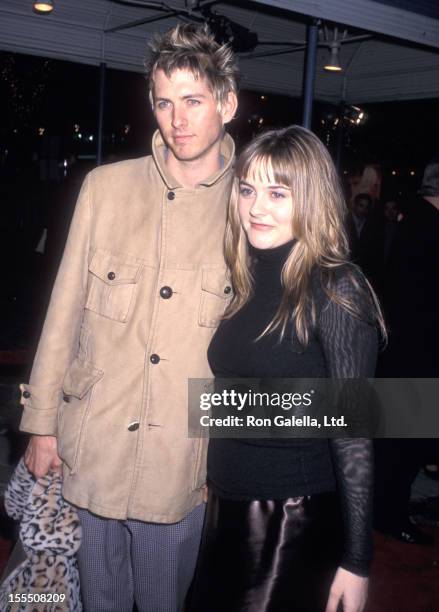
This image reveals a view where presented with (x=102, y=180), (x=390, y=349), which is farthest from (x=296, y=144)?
(x=390, y=349)

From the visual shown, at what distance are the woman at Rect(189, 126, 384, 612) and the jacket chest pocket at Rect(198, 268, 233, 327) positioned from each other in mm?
145

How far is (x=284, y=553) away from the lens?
1.85 meters

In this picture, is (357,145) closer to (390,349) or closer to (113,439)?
(390,349)

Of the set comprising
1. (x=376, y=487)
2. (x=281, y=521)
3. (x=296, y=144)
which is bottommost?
(x=376, y=487)

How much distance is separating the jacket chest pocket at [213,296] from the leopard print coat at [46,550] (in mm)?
797

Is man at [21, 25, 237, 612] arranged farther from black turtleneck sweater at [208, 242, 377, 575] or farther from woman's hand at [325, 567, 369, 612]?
woman's hand at [325, 567, 369, 612]

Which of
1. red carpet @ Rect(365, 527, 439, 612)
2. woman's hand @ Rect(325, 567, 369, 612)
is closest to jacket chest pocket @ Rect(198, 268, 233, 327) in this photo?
woman's hand @ Rect(325, 567, 369, 612)

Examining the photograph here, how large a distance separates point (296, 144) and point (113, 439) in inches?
44.4

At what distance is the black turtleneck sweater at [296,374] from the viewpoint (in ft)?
5.73

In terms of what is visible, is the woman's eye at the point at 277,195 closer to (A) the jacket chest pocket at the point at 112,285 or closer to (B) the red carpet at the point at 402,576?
(A) the jacket chest pocket at the point at 112,285

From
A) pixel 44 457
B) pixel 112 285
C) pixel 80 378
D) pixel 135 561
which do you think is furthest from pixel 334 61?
pixel 135 561

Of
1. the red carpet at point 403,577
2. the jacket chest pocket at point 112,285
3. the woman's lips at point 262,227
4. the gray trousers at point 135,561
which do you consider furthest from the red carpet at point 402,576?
the woman's lips at point 262,227

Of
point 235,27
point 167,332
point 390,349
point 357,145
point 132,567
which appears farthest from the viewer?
point 357,145

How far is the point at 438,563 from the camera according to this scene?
376 centimetres
